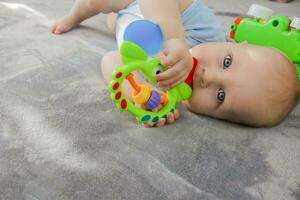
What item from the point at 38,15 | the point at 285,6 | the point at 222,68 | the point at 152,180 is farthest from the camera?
the point at 285,6

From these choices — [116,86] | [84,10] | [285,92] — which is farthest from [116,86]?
[84,10]

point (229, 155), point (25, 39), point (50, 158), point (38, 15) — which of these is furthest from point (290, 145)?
point (38, 15)

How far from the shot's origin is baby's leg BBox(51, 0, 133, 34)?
111 centimetres

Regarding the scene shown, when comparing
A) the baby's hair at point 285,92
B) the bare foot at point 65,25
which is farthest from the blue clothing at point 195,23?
the baby's hair at point 285,92

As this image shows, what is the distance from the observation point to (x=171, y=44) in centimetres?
68

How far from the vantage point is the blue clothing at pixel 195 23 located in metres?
1.03

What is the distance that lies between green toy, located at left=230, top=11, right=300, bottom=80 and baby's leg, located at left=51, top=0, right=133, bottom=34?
1.12ft

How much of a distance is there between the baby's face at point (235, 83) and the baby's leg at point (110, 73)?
84 mm

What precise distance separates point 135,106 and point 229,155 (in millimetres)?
187

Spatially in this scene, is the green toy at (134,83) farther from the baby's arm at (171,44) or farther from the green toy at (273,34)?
the green toy at (273,34)

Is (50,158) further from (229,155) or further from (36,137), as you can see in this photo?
(229,155)

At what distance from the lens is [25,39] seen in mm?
1031

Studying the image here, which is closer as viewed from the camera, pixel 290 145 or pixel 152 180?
pixel 152 180

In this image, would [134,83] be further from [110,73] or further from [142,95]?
[110,73]
